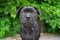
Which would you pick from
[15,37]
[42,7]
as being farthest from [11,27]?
[42,7]

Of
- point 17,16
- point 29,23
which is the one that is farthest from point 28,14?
point 17,16

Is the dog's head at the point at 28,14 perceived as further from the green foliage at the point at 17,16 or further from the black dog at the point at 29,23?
the green foliage at the point at 17,16

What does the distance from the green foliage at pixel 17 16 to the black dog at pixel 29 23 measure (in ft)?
4.06

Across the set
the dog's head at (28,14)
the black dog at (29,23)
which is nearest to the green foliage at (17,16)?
the black dog at (29,23)

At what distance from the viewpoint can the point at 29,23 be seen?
13.1 ft

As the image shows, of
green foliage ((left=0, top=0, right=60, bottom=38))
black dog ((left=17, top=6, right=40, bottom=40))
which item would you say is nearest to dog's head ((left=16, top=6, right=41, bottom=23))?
black dog ((left=17, top=6, right=40, bottom=40))

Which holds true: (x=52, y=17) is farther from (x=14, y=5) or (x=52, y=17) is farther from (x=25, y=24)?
(x=25, y=24)

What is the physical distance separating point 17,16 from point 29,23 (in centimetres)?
187

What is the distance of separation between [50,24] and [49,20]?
114 mm

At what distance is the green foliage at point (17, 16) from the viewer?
550 cm

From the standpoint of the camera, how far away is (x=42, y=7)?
555 cm

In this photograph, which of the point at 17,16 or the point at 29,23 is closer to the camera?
the point at 29,23

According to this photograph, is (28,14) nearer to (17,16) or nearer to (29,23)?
(29,23)

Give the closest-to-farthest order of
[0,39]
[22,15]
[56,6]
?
[22,15]
[0,39]
[56,6]
